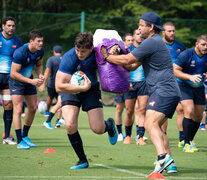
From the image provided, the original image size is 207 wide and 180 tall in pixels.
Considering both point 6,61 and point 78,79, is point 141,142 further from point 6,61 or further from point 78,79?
point 78,79

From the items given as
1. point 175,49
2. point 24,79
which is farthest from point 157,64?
point 175,49

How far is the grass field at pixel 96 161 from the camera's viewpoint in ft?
21.6

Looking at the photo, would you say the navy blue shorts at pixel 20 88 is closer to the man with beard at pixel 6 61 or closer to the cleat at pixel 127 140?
the man with beard at pixel 6 61

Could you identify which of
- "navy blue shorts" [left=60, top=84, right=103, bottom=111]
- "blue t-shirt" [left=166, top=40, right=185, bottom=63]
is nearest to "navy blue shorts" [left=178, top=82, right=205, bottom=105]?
"blue t-shirt" [left=166, top=40, right=185, bottom=63]

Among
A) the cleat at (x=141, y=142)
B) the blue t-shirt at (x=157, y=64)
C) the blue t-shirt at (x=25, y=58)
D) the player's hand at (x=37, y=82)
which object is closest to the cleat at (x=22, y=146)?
the player's hand at (x=37, y=82)

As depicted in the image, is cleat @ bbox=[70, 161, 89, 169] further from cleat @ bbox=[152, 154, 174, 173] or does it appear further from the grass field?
cleat @ bbox=[152, 154, 174, 173]

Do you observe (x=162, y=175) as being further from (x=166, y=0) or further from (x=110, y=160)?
(x=166, y=0)

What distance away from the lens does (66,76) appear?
7.00m

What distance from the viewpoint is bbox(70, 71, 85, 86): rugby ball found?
22.7 ft

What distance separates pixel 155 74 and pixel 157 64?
0.14m

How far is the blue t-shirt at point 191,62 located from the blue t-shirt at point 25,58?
2814mm

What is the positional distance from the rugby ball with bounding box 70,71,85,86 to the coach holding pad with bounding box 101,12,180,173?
55 centimetres

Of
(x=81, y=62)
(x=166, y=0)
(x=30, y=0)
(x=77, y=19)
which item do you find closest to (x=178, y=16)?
(x=166, y=0)

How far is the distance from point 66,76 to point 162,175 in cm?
203
